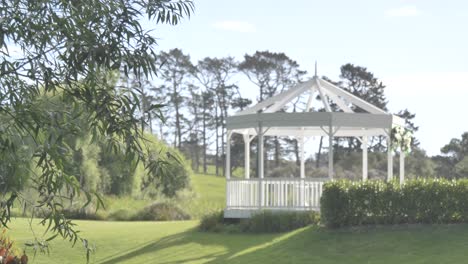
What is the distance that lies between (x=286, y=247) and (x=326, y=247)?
898 mm

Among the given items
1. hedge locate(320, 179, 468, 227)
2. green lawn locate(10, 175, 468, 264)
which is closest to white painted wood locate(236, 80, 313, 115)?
green lawn locate(10, 175, 468, 264)

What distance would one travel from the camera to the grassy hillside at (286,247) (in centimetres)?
1595

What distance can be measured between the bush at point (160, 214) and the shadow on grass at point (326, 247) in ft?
30.0

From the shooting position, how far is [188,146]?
2731 inches

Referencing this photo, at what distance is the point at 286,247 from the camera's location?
17.5 meters

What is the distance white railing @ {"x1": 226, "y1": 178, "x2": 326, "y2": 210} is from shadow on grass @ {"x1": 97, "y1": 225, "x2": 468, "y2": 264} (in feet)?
6.52

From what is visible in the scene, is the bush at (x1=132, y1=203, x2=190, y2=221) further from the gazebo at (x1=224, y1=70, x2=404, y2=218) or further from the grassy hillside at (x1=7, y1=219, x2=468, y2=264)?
the grassy hillside at (x1=7, y1=219, x2=468, y2=264)

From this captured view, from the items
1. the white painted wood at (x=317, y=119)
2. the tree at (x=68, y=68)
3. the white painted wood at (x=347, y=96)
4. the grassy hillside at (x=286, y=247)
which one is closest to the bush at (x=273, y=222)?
the grassy hillside at (x=286, y=247)

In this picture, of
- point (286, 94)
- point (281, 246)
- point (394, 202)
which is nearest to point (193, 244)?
point (281, 246)

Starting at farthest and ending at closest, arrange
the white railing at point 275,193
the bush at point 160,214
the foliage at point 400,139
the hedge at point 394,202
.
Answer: the bush at point 160,214 < the foliage at point 400,139 < the white railing at point 275,193 < the hedge at point 394,202

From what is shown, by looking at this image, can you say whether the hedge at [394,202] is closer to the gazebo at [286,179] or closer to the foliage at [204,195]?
the gazebo at [286,179]

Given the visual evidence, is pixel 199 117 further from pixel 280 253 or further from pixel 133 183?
pixel 280 253

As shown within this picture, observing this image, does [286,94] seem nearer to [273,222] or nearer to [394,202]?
[273,222]

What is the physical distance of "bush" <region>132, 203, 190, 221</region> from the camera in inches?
1132
